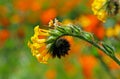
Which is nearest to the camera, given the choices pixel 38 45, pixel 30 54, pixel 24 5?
pixel 38 45

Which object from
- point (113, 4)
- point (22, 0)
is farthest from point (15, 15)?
point (113, 4)

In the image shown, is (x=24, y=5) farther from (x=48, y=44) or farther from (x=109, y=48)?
(x=109, y=48)

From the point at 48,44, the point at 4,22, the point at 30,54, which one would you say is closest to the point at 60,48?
the point at 48,44

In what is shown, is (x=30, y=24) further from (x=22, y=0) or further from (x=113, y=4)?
(x=113, y=4)

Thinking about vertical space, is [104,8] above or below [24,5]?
below

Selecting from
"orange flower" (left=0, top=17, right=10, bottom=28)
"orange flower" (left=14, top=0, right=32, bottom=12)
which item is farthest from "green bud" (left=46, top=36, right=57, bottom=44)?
"orange flower" (left=14, top=0, right=32, bottom=12)

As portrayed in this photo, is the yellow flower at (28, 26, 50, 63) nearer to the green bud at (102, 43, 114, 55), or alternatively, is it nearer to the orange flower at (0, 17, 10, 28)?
the green bud at (102, 43, 114, 55)
